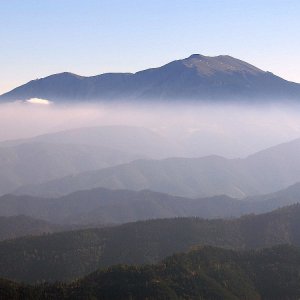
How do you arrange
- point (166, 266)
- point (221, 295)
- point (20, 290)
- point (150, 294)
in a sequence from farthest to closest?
point (166, 266)
point (221, 295)
point (150, 294)
point (20, 290)

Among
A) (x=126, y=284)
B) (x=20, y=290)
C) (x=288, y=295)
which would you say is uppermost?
(x=20, y=290)

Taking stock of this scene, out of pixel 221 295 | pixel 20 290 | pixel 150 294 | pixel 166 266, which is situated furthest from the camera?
pixel 166 266

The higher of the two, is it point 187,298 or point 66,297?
point 66,297

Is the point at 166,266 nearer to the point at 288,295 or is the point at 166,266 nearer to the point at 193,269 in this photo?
the point at 193,269

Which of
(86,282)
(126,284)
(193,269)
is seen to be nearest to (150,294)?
(126,284)

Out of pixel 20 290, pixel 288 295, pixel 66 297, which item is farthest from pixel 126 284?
pixel 288 295

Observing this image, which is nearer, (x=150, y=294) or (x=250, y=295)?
(x=150, y=294)

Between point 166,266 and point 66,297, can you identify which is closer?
point 66,297

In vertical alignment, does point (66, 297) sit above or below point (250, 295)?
above

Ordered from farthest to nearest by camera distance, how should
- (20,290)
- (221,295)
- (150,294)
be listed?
(221,295) < (150,294) < (20,290)

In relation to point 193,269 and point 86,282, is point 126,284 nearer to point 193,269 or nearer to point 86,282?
point 86,282
